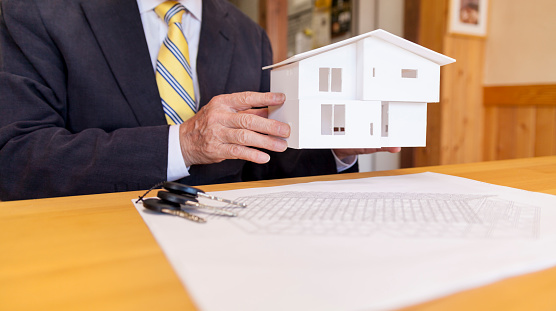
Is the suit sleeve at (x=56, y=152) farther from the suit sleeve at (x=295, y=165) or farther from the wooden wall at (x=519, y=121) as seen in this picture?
the wooden wall at (x=519, y=121)

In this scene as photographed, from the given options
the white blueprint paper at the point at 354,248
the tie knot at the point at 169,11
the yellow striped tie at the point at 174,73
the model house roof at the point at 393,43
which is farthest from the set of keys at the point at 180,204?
the tie knot at the point at 169,11

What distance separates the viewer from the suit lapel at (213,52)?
1176 mm

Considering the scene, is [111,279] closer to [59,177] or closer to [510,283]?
[510,283]

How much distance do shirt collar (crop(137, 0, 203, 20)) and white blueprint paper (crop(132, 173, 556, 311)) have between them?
28.3 inches

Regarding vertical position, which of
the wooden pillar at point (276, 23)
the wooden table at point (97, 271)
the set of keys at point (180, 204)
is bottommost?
the wooden table at point (97, 271)

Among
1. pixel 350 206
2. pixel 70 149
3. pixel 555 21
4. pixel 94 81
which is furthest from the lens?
pixel 555 21

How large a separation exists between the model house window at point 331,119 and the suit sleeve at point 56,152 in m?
0.32

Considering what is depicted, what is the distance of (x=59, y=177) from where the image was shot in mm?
834

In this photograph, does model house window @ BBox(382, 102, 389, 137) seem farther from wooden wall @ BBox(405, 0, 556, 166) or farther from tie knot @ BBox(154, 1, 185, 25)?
wooden wall @ BBox(405, 0, 556, 166)

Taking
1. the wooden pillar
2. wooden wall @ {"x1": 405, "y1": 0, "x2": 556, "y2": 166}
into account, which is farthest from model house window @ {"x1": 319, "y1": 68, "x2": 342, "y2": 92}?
wooden wall @ {"x1": 405, "y1": 0, "x2": 556, "y2": 166}

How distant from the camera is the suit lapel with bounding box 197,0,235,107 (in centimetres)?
118

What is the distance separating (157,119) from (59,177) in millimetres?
299

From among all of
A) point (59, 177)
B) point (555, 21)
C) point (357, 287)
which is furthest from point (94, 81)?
point (555, 21)

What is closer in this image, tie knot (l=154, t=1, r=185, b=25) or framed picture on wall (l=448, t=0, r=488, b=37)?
tie knot (l=154, t=1, r=185, b=25)
